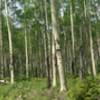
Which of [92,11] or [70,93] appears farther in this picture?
[92,11]

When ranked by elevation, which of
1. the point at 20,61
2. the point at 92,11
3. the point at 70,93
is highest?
the point at 92,11

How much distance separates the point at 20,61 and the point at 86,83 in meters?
52.7

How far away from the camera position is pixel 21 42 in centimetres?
5650

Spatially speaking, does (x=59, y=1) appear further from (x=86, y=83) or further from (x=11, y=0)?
(x=86, y=83)

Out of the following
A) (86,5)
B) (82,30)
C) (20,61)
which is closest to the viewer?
(86,5)

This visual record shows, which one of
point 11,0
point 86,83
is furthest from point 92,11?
point 86,83

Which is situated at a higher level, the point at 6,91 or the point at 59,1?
the point at 59,1

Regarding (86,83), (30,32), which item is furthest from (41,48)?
(86,83)

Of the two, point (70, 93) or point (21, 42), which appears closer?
point (70, 93)

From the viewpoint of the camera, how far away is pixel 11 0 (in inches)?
1505

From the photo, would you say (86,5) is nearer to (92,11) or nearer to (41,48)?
(92,11)

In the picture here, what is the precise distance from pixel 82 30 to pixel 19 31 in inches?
516

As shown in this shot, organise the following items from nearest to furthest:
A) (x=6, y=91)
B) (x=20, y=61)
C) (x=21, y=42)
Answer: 1. (x=6, y=91)
2. (x=21, y=42)
3. (x=20, y=61)

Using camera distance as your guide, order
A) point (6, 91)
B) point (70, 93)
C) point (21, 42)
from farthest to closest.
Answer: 1. point (21, 42)
2. point (6, 91)
3. point (70, 93)
